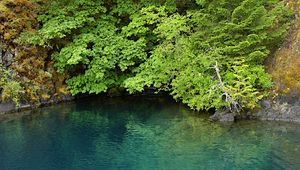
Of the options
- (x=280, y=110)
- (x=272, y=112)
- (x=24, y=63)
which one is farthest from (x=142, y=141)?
(x=24, y=63)

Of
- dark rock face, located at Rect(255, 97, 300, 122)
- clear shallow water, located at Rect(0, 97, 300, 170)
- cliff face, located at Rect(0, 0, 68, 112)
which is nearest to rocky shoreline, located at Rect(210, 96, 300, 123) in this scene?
dark rock face, located at Rect(255, 97, 300, 122)

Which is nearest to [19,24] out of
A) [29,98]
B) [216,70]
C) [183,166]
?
[29,98]

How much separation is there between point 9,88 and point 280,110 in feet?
44.0

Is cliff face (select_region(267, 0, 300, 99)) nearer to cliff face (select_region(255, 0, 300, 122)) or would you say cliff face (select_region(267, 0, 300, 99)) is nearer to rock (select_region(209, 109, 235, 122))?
cliff face (select_region(255, 0, 300, 122))

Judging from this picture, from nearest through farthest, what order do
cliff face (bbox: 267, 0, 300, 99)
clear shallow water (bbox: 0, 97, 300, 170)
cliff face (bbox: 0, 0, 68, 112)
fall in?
clear shallow water (bbox: 0, 97, 300, 170)
cliff face (bbox: 267, 0, 300, 99)
cliff face (bbox: 0, 0, 68, 112)

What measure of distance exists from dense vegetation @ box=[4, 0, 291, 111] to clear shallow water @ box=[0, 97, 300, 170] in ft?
4.76

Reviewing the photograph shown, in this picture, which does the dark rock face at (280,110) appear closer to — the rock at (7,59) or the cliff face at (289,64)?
the cliff face at (289,64)

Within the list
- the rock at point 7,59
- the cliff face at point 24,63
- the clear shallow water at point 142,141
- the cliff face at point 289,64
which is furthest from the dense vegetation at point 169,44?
the clear shallow water at point 142,141

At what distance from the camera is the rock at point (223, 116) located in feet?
61.2

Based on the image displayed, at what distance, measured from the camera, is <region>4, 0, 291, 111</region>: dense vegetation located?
18.9 metres

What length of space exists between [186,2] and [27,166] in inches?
549

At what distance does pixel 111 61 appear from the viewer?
73.6ft

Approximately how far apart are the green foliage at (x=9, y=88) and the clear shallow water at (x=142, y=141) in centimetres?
129

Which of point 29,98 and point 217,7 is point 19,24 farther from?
point 217,7
